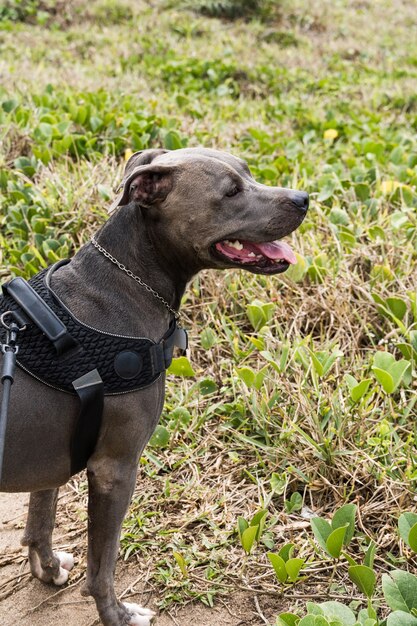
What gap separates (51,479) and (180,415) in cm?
121

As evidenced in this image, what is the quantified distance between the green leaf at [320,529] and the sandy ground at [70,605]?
36cm

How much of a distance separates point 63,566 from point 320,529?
113 cm

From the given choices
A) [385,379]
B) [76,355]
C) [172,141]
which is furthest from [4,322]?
[172,141]

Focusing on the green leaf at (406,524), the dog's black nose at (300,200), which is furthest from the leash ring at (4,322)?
the green leaf at (406,524)

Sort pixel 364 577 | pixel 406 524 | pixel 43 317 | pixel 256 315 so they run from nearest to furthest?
pixel 43 317 < pixel 364 577 < pixel 406 524 < pixel 256 315

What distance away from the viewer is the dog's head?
2.73 metres

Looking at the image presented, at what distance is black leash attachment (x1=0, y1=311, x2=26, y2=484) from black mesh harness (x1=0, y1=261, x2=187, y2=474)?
0.03 metres

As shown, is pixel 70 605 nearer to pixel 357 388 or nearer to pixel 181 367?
pixel 181 367

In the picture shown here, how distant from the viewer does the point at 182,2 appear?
1079 centimetres

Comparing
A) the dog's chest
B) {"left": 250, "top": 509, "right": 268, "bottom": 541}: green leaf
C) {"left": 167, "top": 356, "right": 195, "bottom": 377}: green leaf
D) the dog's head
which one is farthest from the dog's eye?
{"left": 250, "top": 509, "right": 268, "bottom": 541}: green leaf

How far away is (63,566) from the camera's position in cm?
323

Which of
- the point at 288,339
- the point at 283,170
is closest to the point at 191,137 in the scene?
the point at 283,170

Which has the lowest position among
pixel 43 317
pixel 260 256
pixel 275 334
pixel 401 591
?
pixel 275 334

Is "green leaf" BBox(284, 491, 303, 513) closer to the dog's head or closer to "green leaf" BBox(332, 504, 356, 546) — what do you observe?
"green leaf" BBox(332, 504, 356, 546)
